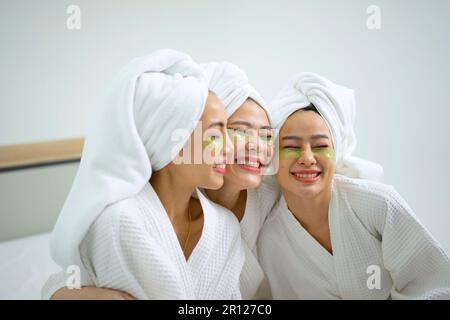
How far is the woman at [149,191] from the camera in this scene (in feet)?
3.13

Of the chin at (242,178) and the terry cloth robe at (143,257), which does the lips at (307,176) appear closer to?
the chin at (242,178)

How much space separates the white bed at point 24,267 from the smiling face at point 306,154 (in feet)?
3.07

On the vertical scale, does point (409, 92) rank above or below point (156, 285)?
above

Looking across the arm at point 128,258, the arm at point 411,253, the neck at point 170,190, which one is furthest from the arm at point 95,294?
the arm at point 411,253

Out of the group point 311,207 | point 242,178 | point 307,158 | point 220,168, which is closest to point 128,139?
point 220,168

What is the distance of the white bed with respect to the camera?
1.51 m

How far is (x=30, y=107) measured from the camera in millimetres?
1907

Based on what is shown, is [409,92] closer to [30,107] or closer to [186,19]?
[186,19]

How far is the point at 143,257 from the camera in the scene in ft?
3.13

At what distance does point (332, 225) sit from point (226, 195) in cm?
32

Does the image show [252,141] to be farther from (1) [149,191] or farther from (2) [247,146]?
(1) [149,191]
